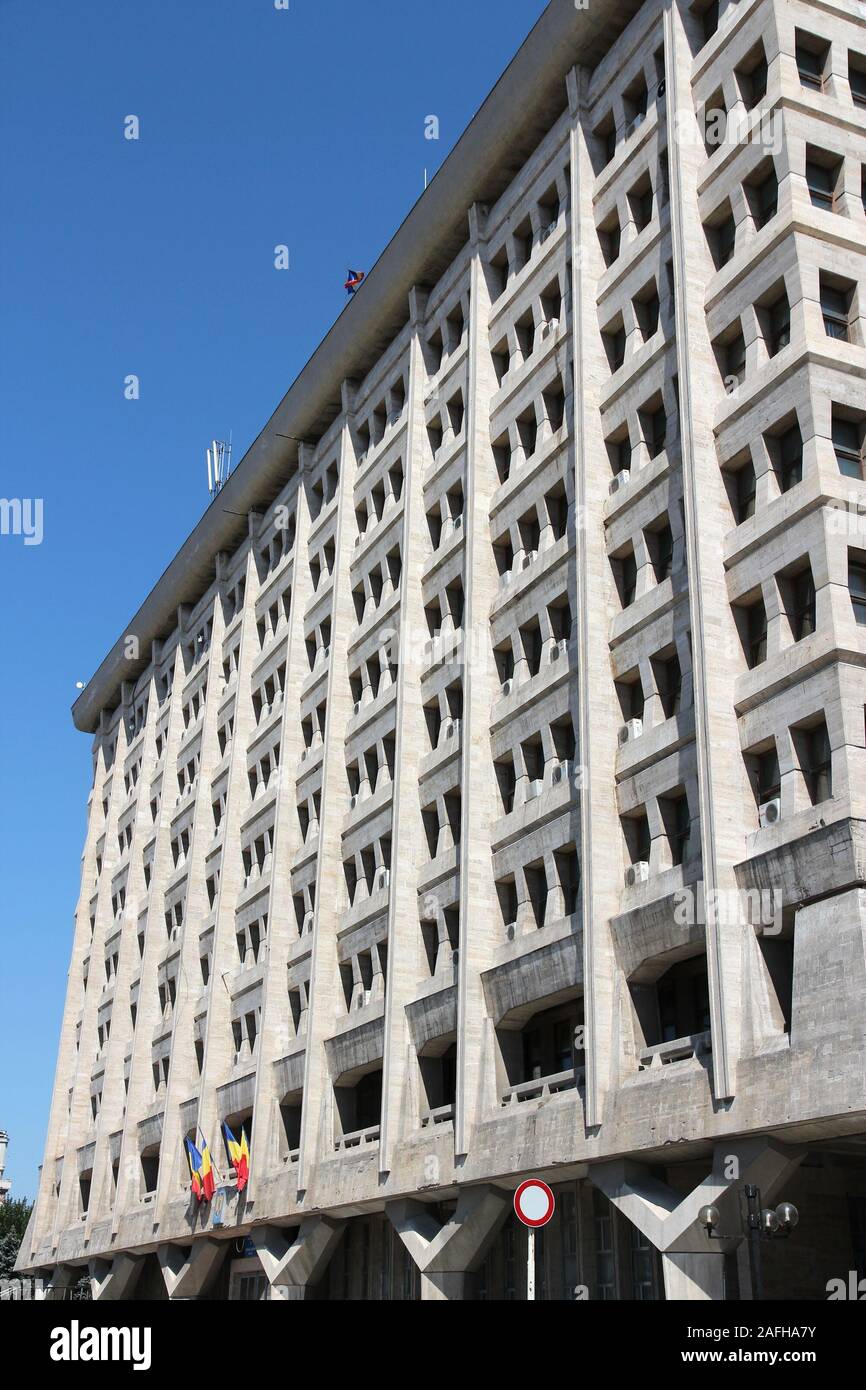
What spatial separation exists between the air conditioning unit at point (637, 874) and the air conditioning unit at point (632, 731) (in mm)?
2590

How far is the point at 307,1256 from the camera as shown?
38375 mm

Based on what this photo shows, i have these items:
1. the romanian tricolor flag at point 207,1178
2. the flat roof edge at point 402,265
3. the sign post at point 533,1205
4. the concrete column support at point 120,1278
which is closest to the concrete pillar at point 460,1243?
the romanian tricolor flag at point 207,1178

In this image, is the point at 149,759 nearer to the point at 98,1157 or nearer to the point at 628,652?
the point at 98,1157

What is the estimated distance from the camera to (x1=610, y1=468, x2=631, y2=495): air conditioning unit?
3139 cm

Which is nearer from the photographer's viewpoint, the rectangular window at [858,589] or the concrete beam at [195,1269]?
the rectangular window at [858,589]

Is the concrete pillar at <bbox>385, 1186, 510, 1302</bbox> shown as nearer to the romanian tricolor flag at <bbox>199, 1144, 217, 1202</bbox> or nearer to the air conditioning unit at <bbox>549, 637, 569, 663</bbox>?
the air conditioning unit at <bbox>549, 637, 569, 663</bbox>

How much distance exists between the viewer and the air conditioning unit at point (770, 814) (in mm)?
24750

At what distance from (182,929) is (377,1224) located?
62.2ft

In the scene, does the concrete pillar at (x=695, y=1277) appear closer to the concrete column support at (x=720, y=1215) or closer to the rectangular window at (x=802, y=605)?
the concrete column support at (x=720, y=1215)

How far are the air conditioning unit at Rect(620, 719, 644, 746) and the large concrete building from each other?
92 millimetres

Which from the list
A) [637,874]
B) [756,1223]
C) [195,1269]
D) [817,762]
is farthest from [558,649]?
[195,1269]

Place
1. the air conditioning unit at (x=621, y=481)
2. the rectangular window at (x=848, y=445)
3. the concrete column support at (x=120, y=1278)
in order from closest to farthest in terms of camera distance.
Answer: the rectangular window at (x=848, y=445) < the air conditioning unit at (x=621, y=481) < the concrete column support at (x=120, y=1278)

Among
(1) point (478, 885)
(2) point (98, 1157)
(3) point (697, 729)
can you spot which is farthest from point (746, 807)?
(2) point (98, 1157)

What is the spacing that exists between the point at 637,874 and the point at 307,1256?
1730 cm
